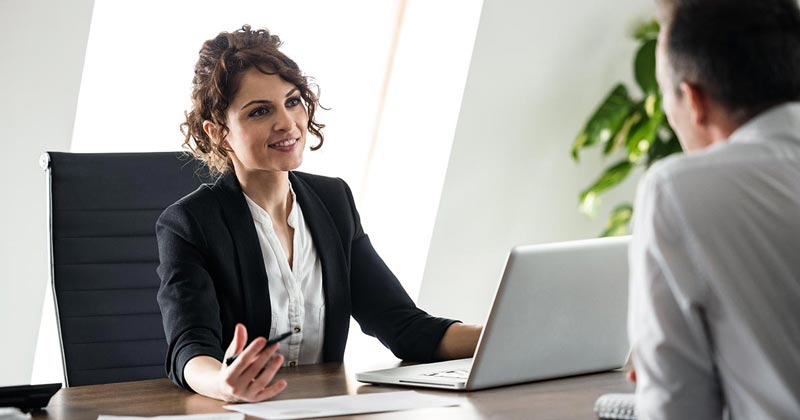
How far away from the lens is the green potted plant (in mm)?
3887

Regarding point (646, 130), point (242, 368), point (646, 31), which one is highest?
point (646, 31)

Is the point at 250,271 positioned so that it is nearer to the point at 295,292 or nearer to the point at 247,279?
the point at 247,279

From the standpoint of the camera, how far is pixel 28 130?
9.31 ft

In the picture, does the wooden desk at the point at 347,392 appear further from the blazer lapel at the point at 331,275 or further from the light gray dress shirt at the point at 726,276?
the light gray dress shirt at the point at 726,276

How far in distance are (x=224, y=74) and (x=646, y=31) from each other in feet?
7.77

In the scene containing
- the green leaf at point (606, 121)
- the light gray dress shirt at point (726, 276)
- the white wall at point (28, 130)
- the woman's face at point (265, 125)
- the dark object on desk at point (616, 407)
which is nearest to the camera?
the light gray dress shirt at point (726, 276)

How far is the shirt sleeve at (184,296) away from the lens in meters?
1.86

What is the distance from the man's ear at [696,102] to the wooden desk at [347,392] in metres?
0.59

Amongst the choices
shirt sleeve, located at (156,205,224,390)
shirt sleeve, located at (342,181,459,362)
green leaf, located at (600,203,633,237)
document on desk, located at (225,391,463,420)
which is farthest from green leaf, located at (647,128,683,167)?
document on desk, located at (225,391,463,420)

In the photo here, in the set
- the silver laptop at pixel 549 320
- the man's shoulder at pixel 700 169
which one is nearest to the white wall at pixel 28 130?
the silver laptop at pixel 549 320

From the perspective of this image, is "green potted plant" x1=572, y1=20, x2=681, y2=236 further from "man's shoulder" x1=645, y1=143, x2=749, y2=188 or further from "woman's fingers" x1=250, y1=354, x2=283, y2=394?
"man's shoulder" x1=645, y1=143, x2=749, y2=188

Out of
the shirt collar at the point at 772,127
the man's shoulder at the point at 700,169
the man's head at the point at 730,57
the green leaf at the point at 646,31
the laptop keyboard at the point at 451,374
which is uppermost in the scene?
the green leaf at the point at 646,31

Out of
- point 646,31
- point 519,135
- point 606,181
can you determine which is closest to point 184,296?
point 519,135

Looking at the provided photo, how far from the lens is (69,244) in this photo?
2213mm
